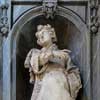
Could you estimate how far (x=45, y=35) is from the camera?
13.3 metres

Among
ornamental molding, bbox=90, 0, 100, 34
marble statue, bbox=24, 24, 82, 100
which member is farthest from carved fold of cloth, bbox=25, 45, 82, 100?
ornamental molding, bbox=90, 0, 100, 34

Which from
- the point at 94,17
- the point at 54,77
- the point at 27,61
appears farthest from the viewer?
the point at 94,17

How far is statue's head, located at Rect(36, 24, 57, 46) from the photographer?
13.3 m

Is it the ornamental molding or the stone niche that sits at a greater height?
the ornamental molding

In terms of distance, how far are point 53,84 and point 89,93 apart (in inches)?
14.5

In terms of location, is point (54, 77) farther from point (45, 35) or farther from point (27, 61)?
point (45, 35)

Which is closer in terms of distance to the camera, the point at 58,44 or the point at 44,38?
the point at 44,38

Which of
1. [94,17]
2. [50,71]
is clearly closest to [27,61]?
[50,71]

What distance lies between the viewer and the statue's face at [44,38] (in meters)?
13.3

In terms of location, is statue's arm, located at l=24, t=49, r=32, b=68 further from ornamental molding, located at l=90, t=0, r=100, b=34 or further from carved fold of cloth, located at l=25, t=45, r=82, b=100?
ornamental molding, located at l=90, t=0, r=100, b=34

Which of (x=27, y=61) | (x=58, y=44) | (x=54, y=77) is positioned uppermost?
(x=58, y=44)

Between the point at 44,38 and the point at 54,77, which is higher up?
the point at 44,38

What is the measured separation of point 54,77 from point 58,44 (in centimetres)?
45

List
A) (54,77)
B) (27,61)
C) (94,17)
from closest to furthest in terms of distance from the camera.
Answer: (54,77) → (27,61) → (94,17)
